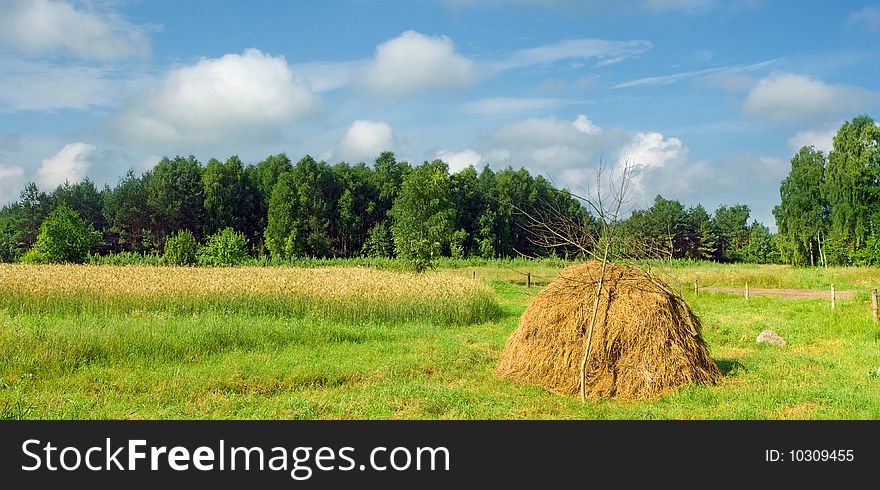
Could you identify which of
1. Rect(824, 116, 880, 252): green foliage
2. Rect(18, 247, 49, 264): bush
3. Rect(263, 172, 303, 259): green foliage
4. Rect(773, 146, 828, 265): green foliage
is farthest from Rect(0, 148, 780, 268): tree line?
Rect(18, 247, 49, 264): bush

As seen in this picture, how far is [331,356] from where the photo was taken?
13.5 m

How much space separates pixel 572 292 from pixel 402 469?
5.79 meters

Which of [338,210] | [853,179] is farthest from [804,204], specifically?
[338,210]

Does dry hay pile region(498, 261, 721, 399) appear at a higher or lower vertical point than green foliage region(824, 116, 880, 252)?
lower

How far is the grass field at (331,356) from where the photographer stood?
31.3ft

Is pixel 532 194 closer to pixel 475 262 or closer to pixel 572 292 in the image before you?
pixel 475 262

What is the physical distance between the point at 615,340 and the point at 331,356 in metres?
5.91

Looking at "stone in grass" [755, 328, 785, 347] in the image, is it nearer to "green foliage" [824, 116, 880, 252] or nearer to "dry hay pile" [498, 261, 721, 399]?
"dry hay pile" [498, 261, 721, 399]

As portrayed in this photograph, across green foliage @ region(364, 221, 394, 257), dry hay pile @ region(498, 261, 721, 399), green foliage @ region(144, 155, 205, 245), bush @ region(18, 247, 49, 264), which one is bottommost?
dry hay pile @ region(498, 261, 721, 399)

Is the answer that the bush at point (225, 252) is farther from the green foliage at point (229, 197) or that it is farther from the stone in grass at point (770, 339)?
the stone in grass at point (770, 339)

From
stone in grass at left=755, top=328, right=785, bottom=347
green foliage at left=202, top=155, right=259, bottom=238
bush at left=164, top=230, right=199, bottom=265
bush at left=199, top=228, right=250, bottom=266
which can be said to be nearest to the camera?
stone in grass at left=755, top=328, right=785, bottom=347

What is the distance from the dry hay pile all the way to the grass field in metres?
0.38

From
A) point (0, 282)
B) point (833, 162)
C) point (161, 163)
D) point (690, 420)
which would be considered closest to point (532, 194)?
point (833, 162)

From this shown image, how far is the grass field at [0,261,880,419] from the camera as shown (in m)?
9.55
